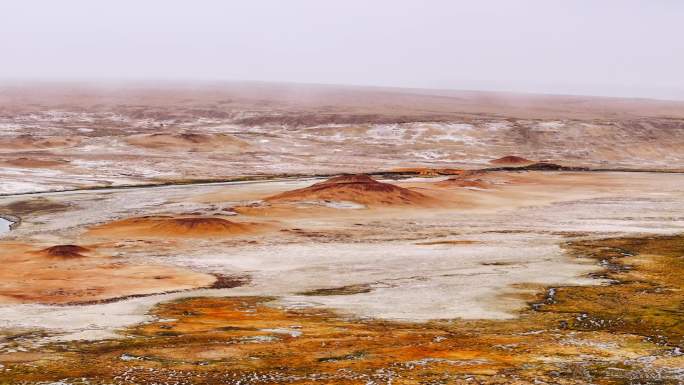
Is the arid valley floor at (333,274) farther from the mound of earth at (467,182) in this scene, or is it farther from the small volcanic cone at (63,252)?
the mound of earth at (467,182)

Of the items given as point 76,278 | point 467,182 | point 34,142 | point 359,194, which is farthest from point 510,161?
point 76,278

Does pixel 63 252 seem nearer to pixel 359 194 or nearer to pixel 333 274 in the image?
pixel 333 274

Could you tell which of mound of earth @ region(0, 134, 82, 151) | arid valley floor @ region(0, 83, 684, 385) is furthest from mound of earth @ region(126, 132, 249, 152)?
arid valley floor @ region(0, 83, 684, 385)

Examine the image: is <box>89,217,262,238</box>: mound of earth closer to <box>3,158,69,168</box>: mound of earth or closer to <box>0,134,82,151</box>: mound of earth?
<box>3,158,69,168</box>: mound of earth

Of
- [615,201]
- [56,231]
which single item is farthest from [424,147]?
[56,231]

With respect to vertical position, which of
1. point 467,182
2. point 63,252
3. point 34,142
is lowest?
point 34,142

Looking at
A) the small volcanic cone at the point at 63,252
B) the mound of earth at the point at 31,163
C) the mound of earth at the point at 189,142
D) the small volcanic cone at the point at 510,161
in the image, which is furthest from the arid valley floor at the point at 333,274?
the mound of earth at the point at 189,142
